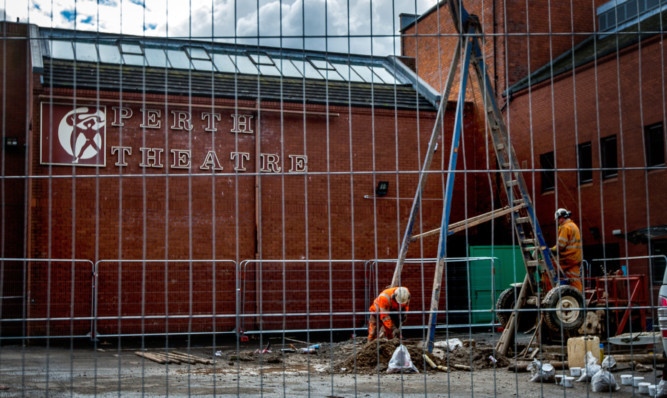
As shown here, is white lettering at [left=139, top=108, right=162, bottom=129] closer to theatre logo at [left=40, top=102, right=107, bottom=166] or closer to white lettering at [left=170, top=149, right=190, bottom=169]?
white lettering at [left=170, top=149, right=190, bottom=169]

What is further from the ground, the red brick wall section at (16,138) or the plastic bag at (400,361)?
the red brick wall section at (16,138)

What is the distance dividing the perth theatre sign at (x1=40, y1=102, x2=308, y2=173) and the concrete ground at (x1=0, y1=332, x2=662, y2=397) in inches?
208

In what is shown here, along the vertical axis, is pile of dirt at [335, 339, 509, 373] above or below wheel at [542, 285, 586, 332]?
below

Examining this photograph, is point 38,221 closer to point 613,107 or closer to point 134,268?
point 134,268

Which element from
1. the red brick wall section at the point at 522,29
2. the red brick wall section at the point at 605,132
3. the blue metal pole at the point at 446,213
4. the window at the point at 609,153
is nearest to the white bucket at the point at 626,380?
the blue metal pole at the point at 446,213

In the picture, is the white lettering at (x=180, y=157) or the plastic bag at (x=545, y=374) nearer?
the plastic bag at (x=545, y=374)

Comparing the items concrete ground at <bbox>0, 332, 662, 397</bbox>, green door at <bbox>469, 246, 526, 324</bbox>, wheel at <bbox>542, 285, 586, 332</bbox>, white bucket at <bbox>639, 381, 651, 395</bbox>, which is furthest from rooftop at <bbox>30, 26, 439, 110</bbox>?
white bucket at <bbox>639, 381, 651, 395</bbox>

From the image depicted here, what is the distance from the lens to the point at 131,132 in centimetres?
1722

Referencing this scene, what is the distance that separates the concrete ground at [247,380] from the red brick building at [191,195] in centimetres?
328

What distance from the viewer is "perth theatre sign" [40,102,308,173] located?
53.4 ft

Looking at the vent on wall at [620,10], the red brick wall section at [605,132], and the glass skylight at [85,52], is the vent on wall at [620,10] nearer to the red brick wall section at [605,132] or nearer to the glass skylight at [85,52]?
the red brick wall section at [605,132]

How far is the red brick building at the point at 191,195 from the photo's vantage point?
1587 cm

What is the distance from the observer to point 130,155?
1700 cm

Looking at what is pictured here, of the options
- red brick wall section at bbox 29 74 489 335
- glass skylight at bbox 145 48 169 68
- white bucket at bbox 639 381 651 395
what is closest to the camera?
white bucket at bbox 639 381 651 395
